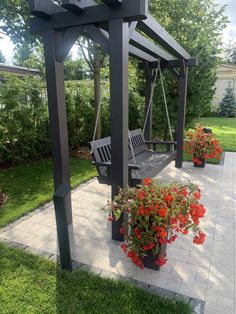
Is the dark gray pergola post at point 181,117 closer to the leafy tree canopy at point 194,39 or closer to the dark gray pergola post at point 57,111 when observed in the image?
the leafy tree canopy at point 194,39

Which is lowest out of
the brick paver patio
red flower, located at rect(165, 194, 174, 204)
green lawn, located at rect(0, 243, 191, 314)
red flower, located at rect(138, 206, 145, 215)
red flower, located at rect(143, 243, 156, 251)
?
the brick paver patio

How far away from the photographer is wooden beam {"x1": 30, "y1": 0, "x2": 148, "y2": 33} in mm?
2303

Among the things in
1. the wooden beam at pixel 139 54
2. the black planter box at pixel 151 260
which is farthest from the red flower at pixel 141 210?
the wooden beam at pixel 139 54

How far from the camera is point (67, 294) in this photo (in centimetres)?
219

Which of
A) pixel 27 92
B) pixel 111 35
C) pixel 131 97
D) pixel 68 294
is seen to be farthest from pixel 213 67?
pixel 68 294

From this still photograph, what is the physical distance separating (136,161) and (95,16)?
102 inches

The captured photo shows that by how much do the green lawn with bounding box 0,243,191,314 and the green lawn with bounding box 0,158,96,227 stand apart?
115cm

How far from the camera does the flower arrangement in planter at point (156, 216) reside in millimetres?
2262

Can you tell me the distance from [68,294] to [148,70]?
4904 mm

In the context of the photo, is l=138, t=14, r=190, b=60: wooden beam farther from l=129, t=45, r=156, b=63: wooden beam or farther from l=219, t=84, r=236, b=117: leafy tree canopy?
l=219, t=84, r=236, b=117: leafy tree canopy

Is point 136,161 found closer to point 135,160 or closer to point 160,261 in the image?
point 135,160

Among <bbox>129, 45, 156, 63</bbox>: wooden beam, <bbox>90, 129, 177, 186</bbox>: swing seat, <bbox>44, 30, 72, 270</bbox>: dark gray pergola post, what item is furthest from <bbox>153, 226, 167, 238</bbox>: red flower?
<bbox>129, 45, 156, 63</bbox>: wooden beam

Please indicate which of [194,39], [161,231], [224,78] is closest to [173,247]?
[161,231]

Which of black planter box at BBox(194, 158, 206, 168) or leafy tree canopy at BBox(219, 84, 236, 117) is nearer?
black planter box at BBox(194, 158, 206, 168)
